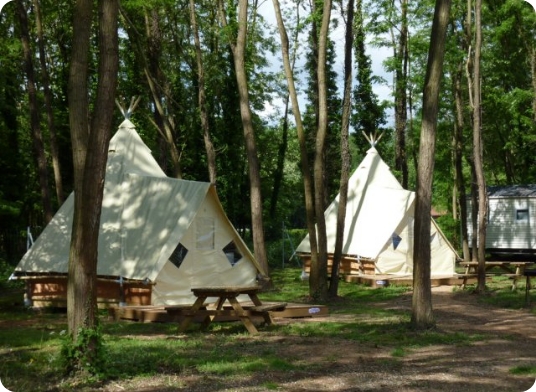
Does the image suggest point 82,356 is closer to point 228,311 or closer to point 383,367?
point 383,367

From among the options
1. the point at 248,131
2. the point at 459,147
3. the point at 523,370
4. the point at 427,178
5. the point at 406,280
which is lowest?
the point at 523,370

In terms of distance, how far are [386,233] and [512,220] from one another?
35.5 feet

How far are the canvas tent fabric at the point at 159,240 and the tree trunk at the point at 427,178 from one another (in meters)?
5.78

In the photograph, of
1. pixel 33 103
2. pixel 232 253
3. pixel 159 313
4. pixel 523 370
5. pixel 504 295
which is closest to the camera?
pixel 523 370

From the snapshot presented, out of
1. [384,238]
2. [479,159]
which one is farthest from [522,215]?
[479,159]

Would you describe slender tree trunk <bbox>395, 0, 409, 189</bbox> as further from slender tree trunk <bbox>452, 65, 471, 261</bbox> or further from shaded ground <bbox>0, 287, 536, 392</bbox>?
shaded ground <bbox>0, 287, 536, 392</bbox>

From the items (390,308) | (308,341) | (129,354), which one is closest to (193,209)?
(390,308)

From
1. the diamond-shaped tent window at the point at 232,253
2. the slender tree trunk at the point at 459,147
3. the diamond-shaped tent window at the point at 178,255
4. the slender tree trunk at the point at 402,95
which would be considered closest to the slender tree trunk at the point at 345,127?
the diamond-shaped tent window at the point at 232,253

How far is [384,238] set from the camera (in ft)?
76.1

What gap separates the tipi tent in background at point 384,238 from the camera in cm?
2328

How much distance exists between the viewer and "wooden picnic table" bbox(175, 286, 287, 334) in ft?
37.3

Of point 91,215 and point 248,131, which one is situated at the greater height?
point 248,131

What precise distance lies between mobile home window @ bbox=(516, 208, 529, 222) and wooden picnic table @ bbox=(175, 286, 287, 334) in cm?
2158

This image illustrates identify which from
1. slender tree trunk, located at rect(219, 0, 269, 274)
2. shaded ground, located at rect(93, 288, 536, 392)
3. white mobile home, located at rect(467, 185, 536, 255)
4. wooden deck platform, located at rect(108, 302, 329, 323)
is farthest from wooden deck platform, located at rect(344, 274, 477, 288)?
white mobile home, located at rect(467, 185, 536, 255)
